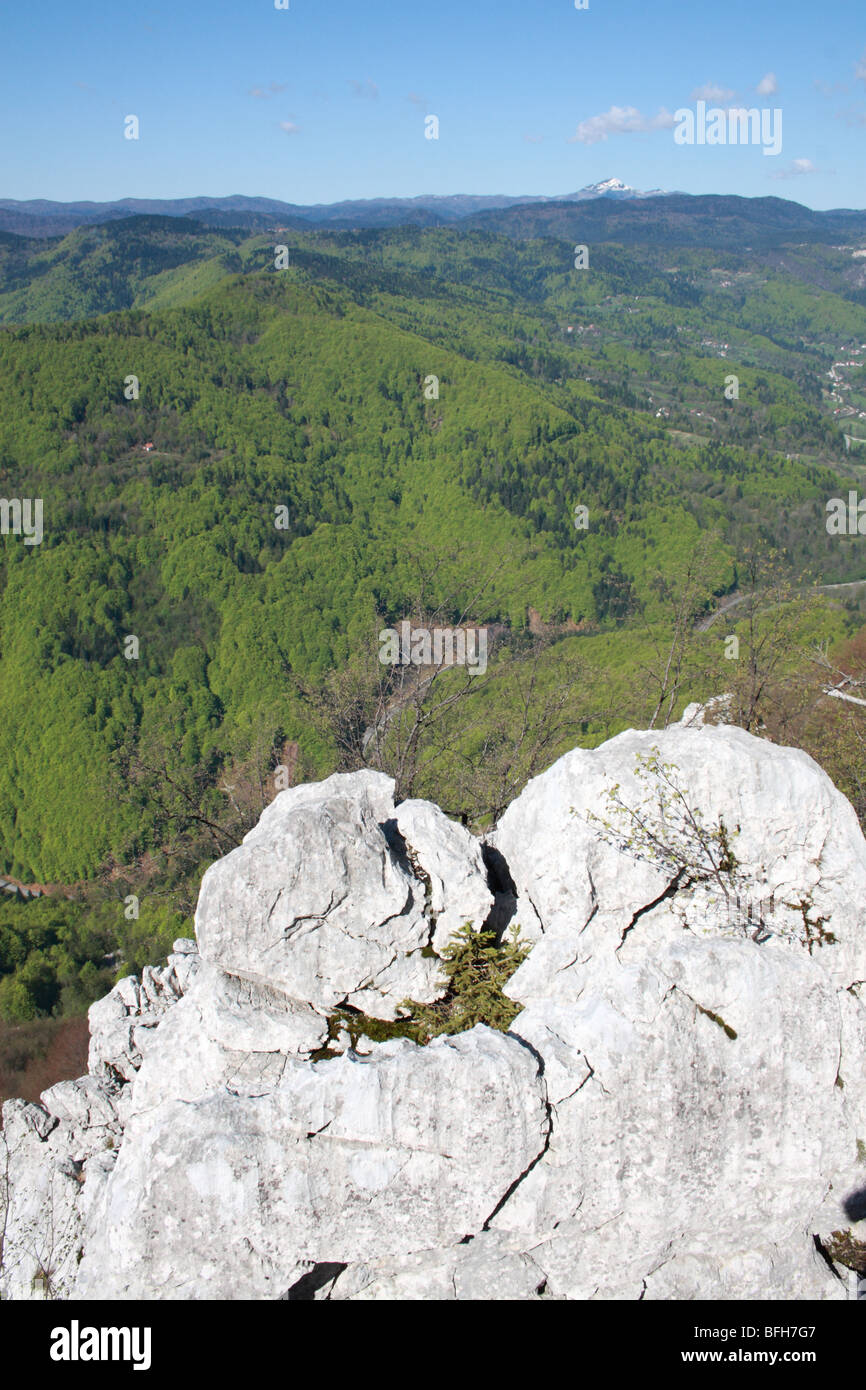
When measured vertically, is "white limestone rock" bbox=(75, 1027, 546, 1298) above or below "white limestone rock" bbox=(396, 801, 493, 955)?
below

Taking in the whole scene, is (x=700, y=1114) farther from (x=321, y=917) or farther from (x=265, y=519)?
(x=265, y=519)

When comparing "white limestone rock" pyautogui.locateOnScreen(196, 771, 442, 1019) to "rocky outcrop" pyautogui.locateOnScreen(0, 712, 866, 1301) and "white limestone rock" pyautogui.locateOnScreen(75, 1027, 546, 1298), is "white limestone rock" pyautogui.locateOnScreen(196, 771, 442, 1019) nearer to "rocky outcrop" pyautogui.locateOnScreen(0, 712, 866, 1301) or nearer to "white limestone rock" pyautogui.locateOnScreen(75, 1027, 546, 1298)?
"rocky outcrop" pyautogui.locateOnScreen(0, 712, 866, 1301)

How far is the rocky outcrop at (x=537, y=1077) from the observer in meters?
8.93

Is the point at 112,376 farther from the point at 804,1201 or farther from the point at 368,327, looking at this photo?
the point at 804,1201

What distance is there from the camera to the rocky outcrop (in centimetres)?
893

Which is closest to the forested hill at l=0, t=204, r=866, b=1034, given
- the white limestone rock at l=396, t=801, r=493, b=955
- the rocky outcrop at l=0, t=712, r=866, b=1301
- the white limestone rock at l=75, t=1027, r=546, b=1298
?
the white limestone rock at l=396, t=801, r=493, b=955

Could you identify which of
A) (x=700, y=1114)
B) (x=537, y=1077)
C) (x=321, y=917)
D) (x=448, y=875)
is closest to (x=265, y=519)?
(x=448, y=875)

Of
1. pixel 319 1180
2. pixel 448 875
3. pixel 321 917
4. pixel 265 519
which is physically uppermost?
pixel 265 519

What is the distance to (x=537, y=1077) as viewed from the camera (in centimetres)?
920

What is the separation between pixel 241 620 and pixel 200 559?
16.0 m

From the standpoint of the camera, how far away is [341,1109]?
9.04 meters

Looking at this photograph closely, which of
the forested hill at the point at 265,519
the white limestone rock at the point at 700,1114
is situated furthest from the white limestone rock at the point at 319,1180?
the forested hill at the point at 265,519

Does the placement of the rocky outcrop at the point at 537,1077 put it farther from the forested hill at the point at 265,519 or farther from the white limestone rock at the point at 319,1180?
the forested hill at the point at 265,519

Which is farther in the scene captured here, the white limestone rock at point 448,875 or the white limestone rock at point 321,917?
the white limestone rock at point 448,875
